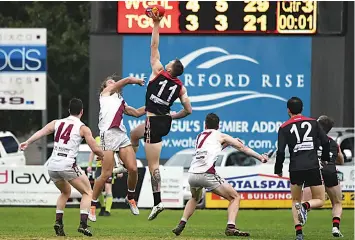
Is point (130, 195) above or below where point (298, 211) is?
above

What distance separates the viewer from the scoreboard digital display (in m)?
31.4

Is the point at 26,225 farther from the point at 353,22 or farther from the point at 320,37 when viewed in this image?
the point at 353,22

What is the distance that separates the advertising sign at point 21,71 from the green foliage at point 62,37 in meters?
17.5

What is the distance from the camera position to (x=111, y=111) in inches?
734

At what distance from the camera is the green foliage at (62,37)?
5097cm

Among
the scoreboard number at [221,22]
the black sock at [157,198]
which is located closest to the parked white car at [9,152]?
the scoreboard number at [221,22]

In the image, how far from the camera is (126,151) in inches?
736

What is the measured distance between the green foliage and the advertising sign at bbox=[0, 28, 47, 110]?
17484 mm

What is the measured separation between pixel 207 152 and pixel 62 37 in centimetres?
3265

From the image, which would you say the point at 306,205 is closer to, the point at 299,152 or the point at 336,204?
the point at 299,152

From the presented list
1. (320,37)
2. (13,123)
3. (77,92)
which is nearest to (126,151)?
(320,37)

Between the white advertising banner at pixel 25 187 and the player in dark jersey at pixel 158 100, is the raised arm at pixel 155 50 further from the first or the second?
the white advertising banner at pixel 25 187

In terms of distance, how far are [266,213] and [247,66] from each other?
6398 millimetres

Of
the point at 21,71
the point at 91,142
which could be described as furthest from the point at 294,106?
the point at 21,71
